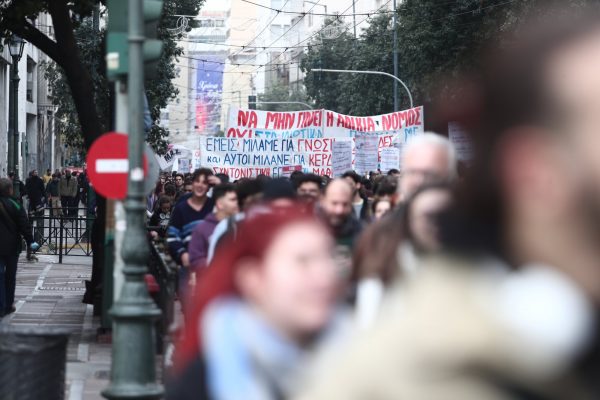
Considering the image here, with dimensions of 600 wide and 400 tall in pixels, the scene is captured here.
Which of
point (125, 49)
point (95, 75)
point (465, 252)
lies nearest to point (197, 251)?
point (125, 49)

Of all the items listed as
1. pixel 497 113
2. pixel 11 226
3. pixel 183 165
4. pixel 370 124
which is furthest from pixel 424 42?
pixel 497 113

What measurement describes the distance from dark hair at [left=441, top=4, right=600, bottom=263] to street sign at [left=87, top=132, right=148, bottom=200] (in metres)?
8.36

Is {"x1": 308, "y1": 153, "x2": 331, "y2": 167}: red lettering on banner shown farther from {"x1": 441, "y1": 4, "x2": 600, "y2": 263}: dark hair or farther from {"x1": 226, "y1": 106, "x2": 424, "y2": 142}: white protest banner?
{"x1": 441, "y1": 4, "x2": 600, "y2": 263}: dark hair

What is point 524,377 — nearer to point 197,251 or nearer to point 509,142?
point 509,142

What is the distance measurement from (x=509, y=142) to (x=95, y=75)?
27291 millimetres

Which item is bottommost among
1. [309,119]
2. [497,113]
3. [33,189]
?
[33,189]

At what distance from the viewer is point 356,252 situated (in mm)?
4172

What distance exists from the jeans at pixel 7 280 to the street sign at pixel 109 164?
22.0 ft

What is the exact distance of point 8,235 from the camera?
16672 millimetres

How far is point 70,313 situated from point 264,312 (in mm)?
15745

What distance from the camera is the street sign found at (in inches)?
405

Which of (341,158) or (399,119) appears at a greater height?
(399,119)

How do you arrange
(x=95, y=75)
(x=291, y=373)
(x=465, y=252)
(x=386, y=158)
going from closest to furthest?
(x=465, y=252) < (x=291, y=373) < (x=95, y=75) < (x=386, y=158)

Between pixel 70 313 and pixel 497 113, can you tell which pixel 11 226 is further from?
pixel 497 113
